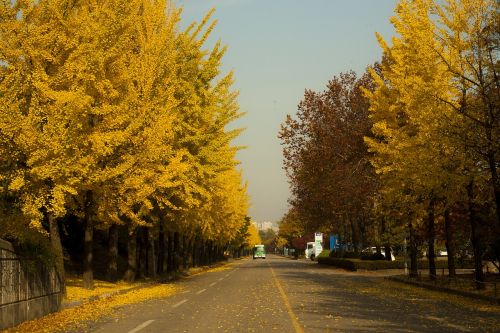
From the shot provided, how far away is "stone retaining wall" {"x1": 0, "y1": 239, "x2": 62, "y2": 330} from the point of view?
473 inches

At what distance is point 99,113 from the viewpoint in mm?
17250

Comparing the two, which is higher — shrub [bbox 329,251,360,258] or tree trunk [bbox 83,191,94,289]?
tree trunk [bbox 83,191,94,289]

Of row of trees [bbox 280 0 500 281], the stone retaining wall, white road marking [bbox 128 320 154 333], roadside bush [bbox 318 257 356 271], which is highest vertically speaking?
row of trees [bbox 280 0 500 281]

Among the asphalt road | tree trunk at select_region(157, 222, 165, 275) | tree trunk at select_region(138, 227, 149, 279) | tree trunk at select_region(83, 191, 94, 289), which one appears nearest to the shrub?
tree trunk at select_region(157, 222, 165, 275)

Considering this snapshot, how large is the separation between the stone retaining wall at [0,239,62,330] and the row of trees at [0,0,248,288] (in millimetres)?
965

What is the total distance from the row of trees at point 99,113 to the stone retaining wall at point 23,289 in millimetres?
965

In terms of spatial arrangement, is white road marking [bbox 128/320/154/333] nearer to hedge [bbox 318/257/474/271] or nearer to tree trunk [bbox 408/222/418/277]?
tree trunk [bbox 408/222/418/277]

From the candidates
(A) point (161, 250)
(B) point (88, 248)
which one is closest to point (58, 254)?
(B) point (88, 248)

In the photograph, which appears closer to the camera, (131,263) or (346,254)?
(131,263)

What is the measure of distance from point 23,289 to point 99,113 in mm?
5979

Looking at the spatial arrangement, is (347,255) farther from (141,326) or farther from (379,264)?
(141,326)

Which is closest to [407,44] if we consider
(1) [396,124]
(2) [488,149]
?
(1) [396,124]

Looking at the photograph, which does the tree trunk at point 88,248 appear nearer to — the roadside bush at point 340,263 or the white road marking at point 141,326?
the white road marking at point 141,326

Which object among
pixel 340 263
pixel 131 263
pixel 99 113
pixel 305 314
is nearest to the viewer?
pixel 305 314
